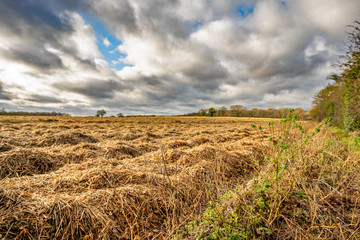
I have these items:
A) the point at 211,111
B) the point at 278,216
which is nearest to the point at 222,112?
the point at 211,111

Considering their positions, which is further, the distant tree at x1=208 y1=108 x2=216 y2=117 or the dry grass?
the distant tree at x1=208 y1=108 x2=216 y2=117

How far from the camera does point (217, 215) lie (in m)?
2.31

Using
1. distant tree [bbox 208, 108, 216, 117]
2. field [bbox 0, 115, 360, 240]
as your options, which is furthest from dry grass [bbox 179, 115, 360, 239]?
distant tree [bbox 208, 108, 216, 117]

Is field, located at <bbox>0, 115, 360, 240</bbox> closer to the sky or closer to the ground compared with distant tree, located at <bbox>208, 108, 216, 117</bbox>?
closer to the ground

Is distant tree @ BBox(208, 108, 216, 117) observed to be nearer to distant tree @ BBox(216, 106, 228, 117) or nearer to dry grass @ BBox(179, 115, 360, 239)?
distant tree @ BBox(216, 106, 228, 117)

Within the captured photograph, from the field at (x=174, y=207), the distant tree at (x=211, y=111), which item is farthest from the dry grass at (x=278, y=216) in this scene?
the distant tree at (x=211, y=111)

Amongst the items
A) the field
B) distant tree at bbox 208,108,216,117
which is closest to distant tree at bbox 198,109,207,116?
distant tree at bbox 208,108,216,117

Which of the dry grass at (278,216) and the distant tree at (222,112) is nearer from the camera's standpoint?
the dry grass at (278,216)

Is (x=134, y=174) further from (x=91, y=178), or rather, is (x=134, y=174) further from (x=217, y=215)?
(x=217, y=215)

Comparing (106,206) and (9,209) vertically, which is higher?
(9,209)

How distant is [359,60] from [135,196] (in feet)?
47.9

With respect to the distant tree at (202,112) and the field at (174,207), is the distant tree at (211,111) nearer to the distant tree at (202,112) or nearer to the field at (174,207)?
the distant tree at (202,112)

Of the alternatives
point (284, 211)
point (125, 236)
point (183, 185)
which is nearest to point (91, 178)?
point (125, 236)

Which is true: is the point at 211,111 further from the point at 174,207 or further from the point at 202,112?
the point at 174,207
